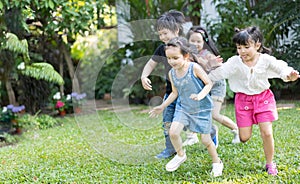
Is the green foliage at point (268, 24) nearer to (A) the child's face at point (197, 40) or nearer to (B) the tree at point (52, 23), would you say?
(B) the tree at point (52, 23)

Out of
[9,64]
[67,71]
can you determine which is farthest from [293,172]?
[67,71]

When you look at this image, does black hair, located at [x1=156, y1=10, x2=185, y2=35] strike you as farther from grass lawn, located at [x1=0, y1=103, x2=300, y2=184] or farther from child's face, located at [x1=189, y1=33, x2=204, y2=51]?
grass lawn, located at [x1=0, y1=103, x2=300, y2=184]

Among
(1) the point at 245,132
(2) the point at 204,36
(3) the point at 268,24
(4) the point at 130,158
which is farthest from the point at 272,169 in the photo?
(3) the point at 268,24

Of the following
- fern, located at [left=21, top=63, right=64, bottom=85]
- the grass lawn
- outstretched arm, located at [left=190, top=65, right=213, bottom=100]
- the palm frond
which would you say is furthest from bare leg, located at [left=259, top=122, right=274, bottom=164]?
fern, located at [left=21, top=63, right=64, bottom=85]

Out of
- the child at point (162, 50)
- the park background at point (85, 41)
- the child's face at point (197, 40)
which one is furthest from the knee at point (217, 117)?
the park background at point (85, 41)

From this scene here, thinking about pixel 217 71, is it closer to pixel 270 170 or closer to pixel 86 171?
pixel 270 170

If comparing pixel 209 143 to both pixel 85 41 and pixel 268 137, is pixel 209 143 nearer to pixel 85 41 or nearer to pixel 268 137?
pixel 268 137

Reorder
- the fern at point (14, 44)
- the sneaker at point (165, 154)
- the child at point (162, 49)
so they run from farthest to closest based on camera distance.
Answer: the fern at point (14, 44), the sneaker at point (165, 154), the child at point (162, 49)

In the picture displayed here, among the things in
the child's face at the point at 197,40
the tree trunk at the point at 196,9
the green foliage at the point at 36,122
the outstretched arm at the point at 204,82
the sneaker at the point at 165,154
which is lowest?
the green foliage at the point at 36,122

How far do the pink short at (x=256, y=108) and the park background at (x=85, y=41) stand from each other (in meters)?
2.46

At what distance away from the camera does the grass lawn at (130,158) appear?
3.23m

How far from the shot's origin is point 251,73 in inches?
125

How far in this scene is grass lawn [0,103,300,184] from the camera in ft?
10.6

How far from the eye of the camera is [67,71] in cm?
827
